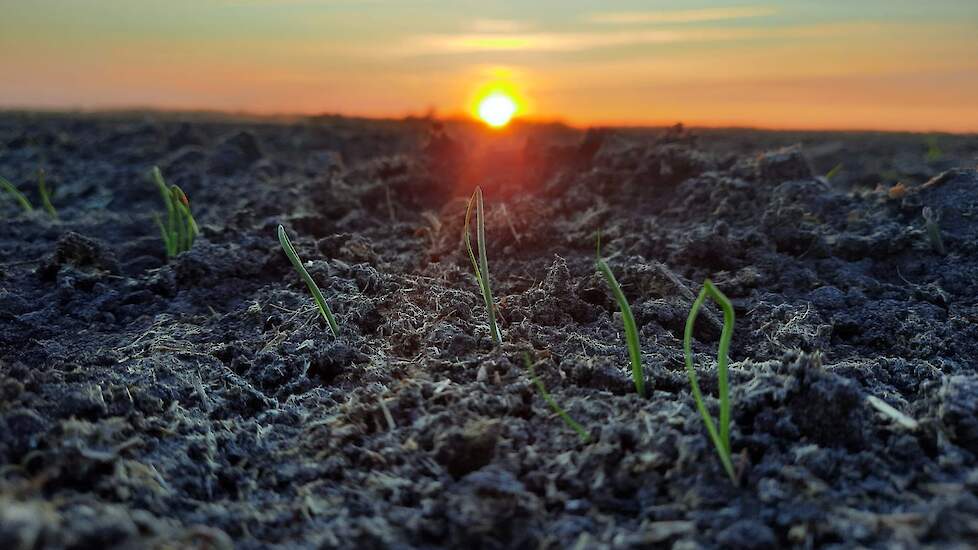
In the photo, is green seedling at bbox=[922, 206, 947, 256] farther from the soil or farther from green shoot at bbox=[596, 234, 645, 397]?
green shoot at bbox=[596, 234, 645, 397]

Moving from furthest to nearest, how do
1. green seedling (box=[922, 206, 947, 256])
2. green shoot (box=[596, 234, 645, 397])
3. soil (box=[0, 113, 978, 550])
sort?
green seedling (box=[922, 206, 947, 256]), green shoot (box=[596, 234, 645, 397]), soil (box=[0, 113, 978, 550])

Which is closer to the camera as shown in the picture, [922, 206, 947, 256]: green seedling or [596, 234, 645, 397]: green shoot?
[596, 234, 645, 397]: green shoot

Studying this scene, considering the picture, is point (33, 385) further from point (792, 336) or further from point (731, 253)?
point (731, 253)

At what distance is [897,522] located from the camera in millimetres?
1036

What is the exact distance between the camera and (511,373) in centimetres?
157

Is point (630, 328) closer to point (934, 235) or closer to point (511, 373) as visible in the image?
point (511, 373)

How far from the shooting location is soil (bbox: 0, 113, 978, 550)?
1124 mm

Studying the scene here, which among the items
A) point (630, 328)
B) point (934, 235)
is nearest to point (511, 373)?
point (630, 328)

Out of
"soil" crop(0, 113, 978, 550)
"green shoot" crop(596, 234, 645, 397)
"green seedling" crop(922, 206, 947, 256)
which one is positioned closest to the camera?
"soil" crop(0, 113, 978, 550)

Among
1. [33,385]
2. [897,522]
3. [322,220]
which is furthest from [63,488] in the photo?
[322,220]

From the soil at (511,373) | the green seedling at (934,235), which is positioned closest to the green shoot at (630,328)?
the soil at (511,373)

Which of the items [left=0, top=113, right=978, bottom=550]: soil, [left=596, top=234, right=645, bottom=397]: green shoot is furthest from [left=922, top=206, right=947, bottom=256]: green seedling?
[left=596, top=234, right=645, bottom=397]: green shoot

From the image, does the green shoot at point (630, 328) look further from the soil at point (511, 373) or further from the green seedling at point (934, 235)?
the green seedling at point (934, 235)

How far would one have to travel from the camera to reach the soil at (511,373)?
1.12m
